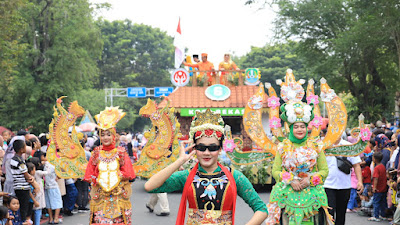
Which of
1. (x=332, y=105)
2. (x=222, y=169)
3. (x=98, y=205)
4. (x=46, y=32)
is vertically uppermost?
(x=46, y=32)

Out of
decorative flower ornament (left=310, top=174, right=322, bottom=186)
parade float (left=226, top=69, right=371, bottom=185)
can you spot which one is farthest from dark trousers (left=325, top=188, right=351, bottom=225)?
decorative flower ornament (left=310, top=174, right=322, bottom=186)

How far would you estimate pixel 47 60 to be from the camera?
2936cm

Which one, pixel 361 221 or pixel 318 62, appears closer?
pixel 361 221

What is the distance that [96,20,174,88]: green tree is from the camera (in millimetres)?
59812

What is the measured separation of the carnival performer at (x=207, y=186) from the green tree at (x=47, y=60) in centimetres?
2522

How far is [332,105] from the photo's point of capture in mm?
8430

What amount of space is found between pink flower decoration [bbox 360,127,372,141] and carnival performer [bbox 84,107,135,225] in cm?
336

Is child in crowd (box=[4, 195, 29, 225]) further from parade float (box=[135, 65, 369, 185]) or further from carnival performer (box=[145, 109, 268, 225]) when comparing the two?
carnival performer (box=[145, 109, 268, 225])

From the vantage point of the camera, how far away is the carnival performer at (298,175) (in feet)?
20.3

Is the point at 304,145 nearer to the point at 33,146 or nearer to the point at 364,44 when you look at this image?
the point at 33,146

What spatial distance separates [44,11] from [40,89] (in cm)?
422

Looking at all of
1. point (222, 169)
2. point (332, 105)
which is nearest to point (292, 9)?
point (332, 105)

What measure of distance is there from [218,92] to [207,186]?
66.2 ft

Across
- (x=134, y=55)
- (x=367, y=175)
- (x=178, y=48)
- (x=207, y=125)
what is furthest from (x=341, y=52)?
(x=134, y=55)
